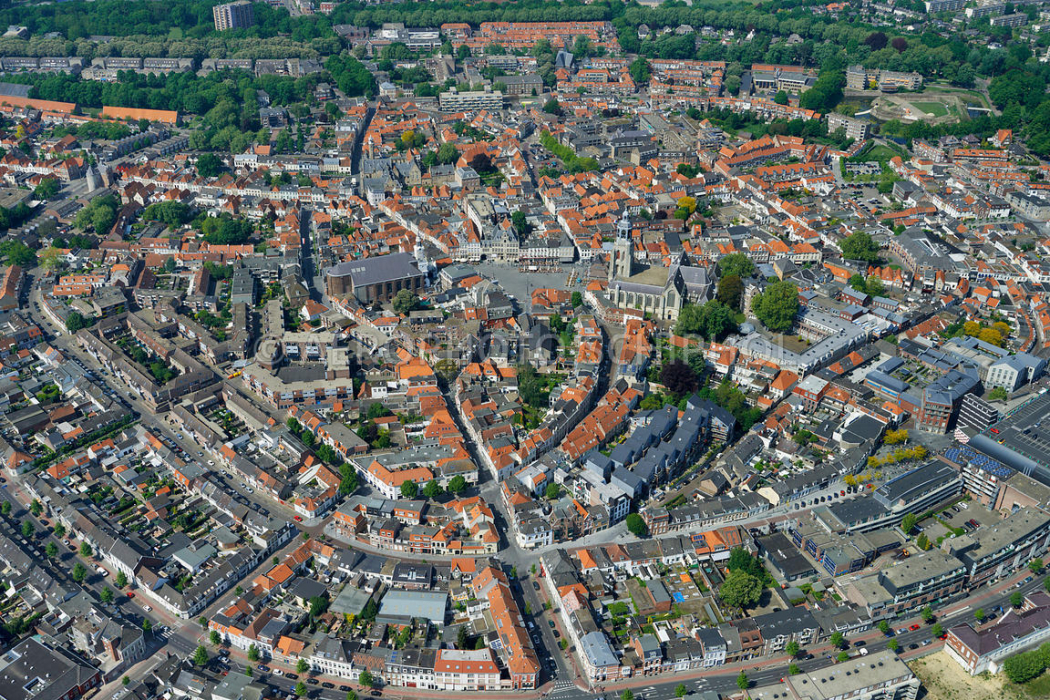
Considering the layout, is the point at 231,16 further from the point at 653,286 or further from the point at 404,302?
the point at 653,286

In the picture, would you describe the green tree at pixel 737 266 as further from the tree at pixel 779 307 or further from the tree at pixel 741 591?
the tree at pixel 741 591

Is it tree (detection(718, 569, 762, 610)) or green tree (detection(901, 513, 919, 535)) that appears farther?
green tree (detection(901, 513, 919, 535))

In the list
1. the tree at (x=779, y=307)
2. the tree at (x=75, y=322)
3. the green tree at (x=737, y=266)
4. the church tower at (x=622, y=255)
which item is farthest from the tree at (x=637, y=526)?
the tree at (x=75, y=322)

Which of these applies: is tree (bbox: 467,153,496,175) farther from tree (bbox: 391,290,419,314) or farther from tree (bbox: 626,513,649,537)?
tree (bbox: 626,513,649,537)

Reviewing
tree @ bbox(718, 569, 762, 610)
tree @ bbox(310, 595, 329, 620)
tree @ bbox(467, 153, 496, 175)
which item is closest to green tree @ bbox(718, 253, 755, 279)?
tree @ bbox(718, 569, 762, 610)

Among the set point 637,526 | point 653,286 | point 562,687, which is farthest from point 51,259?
point 562,687
